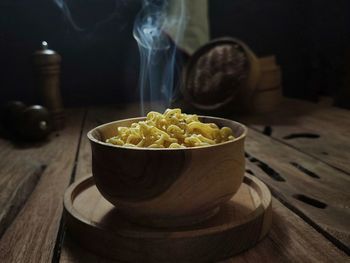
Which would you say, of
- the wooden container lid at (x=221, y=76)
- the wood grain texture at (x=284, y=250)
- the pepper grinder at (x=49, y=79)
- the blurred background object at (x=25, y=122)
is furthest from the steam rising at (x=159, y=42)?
the wood grain texture at (x=284, y=250)

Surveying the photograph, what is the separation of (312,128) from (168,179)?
1.02m

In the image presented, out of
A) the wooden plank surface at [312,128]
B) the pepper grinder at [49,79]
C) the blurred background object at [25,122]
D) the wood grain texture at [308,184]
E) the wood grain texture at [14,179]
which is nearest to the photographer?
the wood grain texture at [308,184]

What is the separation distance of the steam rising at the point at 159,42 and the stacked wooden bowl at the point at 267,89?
0.47m

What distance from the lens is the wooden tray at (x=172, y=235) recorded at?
0.56 metres

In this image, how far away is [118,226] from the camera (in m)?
0.62

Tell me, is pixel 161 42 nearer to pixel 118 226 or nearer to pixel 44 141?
pixel 44 141

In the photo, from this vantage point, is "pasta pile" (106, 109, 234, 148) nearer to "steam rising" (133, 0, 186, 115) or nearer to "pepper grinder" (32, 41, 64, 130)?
"pepper grinder" (32, 41, 64, 130)

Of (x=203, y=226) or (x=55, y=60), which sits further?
(x=55, y=60)

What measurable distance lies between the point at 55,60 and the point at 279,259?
1.39 m

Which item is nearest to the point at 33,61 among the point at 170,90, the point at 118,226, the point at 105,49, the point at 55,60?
the point at 55,60

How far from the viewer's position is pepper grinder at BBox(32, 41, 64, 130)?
5.40ft

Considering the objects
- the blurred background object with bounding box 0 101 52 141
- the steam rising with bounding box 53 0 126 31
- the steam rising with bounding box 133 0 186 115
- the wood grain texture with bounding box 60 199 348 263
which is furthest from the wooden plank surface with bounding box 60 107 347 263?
the steam rising with bounding box 53 0 126 31

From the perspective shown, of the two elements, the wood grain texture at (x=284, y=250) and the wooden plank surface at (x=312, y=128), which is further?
the wooden plank surface at (x=312, y=128)

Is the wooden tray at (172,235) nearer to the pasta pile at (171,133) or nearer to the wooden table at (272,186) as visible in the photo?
the wooden table at (272,186)
